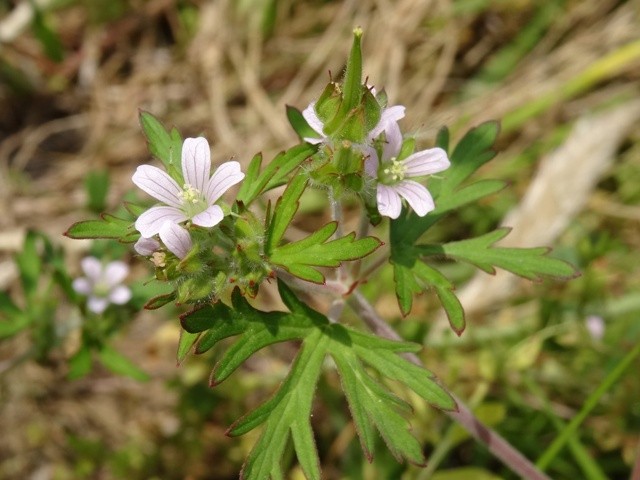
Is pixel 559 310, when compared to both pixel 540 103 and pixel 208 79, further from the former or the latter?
pixel 208 79

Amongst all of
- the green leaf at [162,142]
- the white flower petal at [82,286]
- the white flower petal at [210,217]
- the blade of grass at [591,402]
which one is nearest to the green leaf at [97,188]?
the white flower petal at [82,286]

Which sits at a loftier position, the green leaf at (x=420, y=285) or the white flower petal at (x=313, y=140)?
the white flower petal at (x=313, y=140)

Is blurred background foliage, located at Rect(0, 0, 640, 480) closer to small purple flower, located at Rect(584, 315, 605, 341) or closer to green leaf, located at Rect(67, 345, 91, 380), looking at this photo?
small purple flower, located at Rect(584, 315, 605, 341)

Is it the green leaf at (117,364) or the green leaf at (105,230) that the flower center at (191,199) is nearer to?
the green leaf at (105,230)

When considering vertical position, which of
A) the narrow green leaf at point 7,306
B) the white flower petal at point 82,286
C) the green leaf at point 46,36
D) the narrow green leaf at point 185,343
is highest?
the green leaf at point 46,36

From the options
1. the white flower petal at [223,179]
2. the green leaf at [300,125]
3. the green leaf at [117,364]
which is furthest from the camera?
the green leaf at [117,364]

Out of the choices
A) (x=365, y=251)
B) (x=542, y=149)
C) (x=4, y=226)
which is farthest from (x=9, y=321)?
(x=542, y=149)

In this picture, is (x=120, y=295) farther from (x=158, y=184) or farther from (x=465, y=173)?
(x=465, y=173)

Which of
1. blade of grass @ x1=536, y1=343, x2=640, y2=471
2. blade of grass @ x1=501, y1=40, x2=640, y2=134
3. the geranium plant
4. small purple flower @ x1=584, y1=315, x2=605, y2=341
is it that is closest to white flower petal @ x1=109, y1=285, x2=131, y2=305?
the geranium plant
